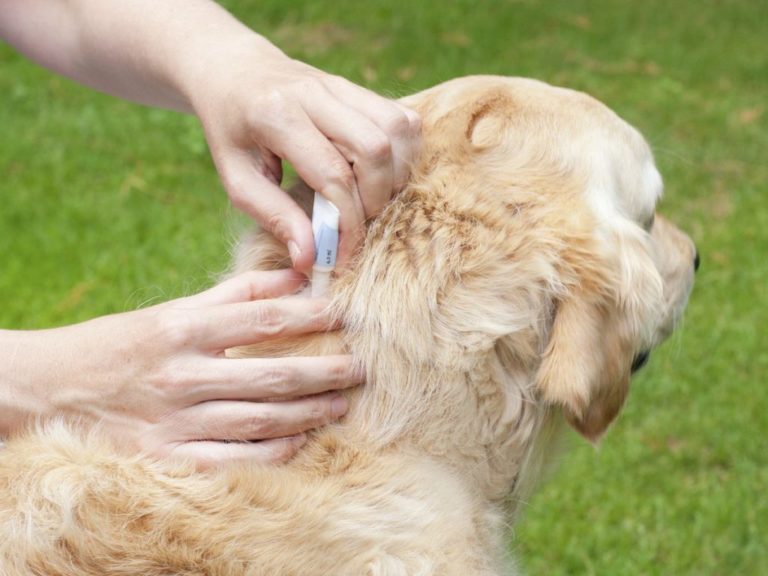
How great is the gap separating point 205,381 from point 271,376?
14cm

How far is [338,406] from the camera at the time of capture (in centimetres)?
225

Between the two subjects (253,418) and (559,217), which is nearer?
(253,418)

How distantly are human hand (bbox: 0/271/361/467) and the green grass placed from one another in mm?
504

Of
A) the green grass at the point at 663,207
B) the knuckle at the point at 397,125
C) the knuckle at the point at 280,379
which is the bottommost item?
the green grass at the point at 663,207

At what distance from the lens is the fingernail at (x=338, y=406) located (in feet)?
7.38

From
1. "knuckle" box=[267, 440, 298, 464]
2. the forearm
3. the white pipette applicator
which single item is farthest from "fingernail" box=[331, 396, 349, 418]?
the forearm

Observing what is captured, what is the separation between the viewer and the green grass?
14.1 ft

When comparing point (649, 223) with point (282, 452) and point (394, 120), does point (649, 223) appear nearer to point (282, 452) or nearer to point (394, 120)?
point (394, 120)

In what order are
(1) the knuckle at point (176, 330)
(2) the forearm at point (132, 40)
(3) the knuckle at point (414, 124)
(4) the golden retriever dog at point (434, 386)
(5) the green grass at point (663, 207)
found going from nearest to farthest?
(4) the golden retriever dog at point (434, 386)
(1) the knuckle at point (176, 330)
(3) the knuckle at point (414, 124)
(2) the forearm at point (132, 40)
(5) the green grass at point (663, 207)

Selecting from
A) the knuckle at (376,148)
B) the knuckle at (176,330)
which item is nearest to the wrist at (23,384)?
the knuckle at (176,330)

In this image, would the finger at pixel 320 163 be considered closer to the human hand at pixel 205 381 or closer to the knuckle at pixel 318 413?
the human hand at pixel 205 381

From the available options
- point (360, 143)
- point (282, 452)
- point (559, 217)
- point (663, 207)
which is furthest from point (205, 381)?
point (663, 207)

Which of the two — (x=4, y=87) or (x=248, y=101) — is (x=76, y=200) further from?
(x=248, y=101)

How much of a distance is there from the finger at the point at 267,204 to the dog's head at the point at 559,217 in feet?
0.96
